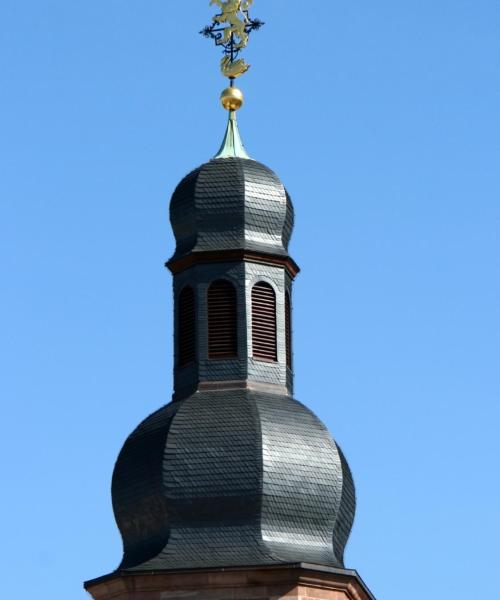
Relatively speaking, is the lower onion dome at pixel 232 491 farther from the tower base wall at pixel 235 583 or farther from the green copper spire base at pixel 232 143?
the green copper spire base at pixel 232 143

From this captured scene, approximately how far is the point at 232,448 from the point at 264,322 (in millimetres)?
3531

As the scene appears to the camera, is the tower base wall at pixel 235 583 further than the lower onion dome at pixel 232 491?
No

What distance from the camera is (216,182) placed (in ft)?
237

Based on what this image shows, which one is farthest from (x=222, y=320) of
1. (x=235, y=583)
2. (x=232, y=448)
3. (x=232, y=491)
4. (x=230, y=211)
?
(x=235, y=583)

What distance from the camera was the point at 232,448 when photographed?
68.9 m

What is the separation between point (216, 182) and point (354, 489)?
6624 millimetres

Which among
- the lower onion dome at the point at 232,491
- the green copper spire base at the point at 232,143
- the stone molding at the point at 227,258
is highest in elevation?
the green copper spire base at the point at 232,143

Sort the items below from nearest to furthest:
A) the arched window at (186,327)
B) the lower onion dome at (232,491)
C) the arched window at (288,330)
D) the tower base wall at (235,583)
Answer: the tower base wall at (235,583), the lower onion dome at (232,491), the arched window at (186,327), the arched window at (288,330)

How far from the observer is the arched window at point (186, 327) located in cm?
7144

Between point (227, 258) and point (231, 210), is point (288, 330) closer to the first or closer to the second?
point (227, 258)

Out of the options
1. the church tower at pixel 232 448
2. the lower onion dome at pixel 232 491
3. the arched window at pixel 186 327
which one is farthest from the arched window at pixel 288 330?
the lower onion dome at pixel 232 491

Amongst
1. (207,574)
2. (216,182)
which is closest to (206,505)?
(207,574)

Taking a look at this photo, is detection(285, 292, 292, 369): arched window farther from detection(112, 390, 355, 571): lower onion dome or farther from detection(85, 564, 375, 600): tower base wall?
detection(85, 564, 375, 600): tower base wall

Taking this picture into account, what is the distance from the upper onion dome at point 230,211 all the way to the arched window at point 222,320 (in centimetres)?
79
